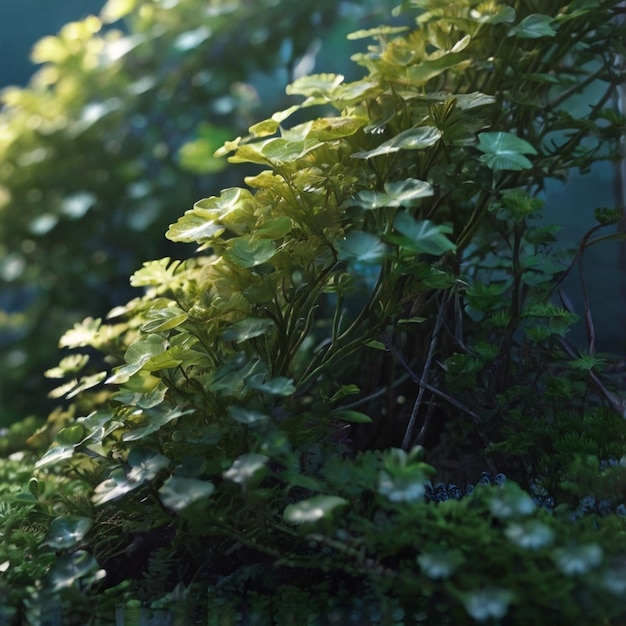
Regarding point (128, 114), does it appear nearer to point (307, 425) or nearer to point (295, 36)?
point (295, 36)

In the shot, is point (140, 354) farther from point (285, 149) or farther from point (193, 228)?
point (285, 149)

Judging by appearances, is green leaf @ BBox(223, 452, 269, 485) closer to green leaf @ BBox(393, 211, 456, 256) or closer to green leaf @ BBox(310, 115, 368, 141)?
green leaf @ BBox(393, 211, 456, 256)

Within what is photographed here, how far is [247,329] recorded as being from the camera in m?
0.87

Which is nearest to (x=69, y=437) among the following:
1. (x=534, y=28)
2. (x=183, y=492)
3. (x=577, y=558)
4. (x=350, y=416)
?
(x=183, y=492)

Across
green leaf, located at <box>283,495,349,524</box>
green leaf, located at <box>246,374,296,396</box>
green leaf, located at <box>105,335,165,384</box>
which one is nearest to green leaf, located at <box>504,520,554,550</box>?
green leaf, located at <box>283,495,349,524</box>

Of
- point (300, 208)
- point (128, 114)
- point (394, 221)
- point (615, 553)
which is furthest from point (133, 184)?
point (615, 553)

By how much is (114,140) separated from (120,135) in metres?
0.02

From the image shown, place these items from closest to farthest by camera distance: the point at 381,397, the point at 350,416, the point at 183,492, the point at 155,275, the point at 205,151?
the point at 183,492 → the point at 350,416 → the point at 155,275 → the point at 381,397 → the point at 205,151

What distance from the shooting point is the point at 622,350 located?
1.23 meters

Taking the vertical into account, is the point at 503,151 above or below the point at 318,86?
below

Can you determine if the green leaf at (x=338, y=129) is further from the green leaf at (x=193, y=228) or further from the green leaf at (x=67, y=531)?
the green leaf at (x=67, y=531)

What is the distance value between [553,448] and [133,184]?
5.01ft

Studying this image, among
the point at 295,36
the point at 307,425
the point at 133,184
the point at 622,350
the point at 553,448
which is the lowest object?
the point at 622,350

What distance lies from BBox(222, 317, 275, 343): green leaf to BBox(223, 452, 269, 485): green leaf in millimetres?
175
